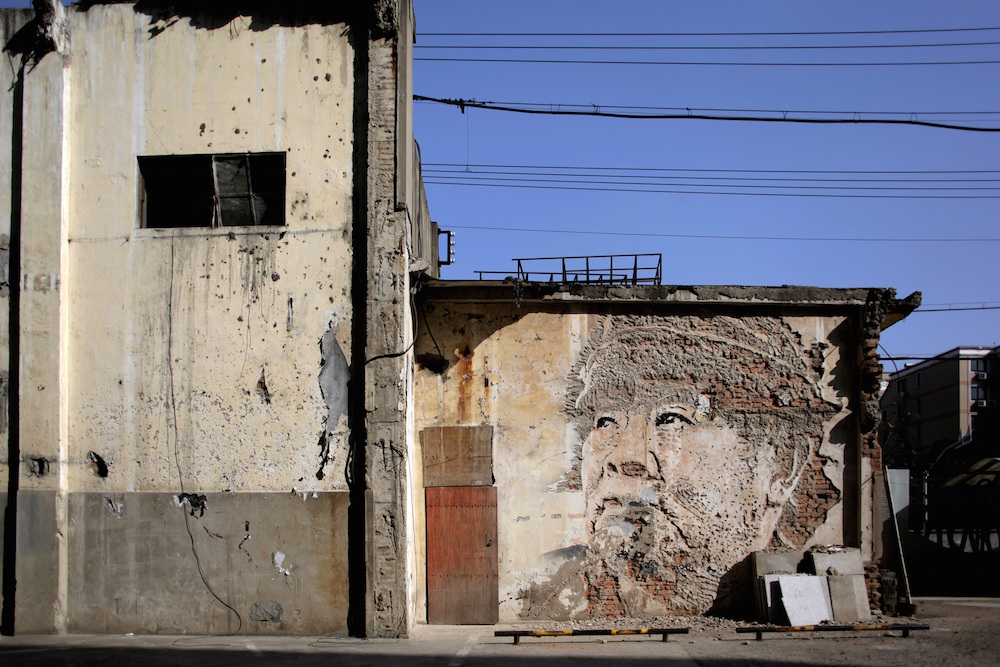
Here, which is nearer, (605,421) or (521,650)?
(521,650)

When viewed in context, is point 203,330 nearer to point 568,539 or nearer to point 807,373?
point 568,539

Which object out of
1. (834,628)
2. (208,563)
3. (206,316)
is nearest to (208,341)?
(206,316)

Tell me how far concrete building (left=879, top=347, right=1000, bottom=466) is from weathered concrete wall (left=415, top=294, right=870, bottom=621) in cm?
3519

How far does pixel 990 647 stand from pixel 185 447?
9.04 metres

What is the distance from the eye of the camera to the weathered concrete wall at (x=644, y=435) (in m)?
9.27

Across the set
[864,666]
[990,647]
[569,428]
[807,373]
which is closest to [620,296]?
[569,428]

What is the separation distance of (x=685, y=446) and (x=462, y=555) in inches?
126

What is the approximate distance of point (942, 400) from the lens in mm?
46250

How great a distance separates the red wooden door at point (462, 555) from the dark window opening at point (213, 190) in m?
4.07

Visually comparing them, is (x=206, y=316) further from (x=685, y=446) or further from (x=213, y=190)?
(x=685, y=446)

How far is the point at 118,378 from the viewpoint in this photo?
8.45 meters

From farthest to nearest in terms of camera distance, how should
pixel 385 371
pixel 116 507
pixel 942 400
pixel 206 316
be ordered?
pixel 942 400 < pixel 206 316 < pixel 116 507 < pixel 385 371

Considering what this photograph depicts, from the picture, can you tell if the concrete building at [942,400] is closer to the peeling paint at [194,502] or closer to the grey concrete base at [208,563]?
the grey concrete base at [208,563]

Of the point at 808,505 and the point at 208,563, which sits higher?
the point at 808,505
